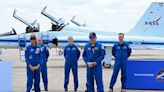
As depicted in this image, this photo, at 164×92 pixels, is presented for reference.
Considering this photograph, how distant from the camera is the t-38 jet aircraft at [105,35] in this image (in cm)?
2733

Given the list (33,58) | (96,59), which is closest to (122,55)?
(96,59)

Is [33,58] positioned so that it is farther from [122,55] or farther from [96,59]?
[122,55]

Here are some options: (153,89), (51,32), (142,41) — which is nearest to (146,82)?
(153,89)

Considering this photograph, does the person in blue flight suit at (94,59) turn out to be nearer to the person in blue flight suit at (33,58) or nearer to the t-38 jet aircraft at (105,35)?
the person in blue flight suit at (33,58)

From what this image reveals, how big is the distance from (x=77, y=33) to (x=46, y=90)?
48.7ft

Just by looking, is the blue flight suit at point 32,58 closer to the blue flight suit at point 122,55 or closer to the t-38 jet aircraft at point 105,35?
the blue flight suit at point 122,55

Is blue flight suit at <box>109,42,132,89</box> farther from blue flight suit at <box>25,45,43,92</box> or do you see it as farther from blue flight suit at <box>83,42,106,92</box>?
blue flight suit at <box>25,45,43,92</box>

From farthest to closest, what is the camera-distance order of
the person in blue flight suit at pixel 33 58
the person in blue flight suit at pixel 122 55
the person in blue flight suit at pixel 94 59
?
the person in blue flight suit at pixel 122 55
the person in blue flight suit at pixel 33 58
the person in blue flight suit at pixel 94 59

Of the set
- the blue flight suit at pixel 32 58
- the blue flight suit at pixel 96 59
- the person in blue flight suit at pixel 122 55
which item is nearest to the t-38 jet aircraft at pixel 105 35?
the person in blue flight suit at pixel 122 55

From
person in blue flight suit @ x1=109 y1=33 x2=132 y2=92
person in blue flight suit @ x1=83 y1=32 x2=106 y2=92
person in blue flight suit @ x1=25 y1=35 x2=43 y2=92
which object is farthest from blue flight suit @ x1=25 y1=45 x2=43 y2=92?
person in blue flight suit @ x1=109 y1=33 x2=132 y2=92

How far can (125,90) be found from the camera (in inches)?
570

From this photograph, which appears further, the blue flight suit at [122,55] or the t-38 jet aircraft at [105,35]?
the t-38 jet aircraft at [105,35]

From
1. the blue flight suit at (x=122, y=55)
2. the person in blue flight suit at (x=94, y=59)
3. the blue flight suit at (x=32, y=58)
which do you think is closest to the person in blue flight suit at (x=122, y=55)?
the blue flight suit at (x=122, y=55)

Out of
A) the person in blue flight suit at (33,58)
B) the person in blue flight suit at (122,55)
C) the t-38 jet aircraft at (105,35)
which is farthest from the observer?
the t-38 jet aircraft at (105,35)
